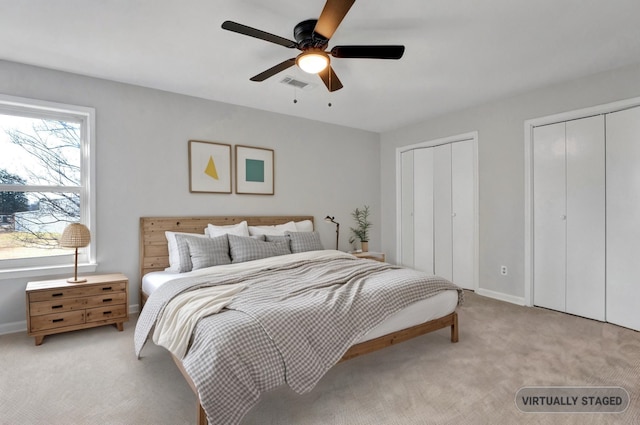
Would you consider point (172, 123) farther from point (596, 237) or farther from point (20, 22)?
point (596, 237)

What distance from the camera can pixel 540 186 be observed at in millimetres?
3748

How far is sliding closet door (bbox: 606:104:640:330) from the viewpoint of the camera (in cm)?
307

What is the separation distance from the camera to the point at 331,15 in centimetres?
184

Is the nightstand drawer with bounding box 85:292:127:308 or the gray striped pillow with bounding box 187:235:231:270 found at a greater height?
the gray striped pillow with bounding box 187:235:231:270

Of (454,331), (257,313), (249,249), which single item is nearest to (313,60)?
(257,313)

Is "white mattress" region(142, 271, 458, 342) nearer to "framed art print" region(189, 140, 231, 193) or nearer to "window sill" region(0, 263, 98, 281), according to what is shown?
"window sill" region(0, 263, 98, 281)

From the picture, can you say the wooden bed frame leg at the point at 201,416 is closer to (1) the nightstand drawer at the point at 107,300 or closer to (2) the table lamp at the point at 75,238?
(1) the nightstand drawer at the point at 107,300

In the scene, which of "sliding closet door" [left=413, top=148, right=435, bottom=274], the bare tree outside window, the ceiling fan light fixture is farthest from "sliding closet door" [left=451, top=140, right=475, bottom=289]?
the bare tree outside window

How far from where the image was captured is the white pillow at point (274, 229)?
4.02 m

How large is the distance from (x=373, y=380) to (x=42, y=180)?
3.53 metres

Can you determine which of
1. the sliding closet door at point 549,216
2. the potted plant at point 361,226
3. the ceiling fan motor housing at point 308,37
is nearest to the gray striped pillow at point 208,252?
the ceiling fan motor housing at point 308,37

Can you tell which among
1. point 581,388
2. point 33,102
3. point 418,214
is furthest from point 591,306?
point 33,102

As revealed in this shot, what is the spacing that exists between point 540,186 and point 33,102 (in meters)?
5.25

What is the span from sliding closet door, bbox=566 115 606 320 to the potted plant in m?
2.62
